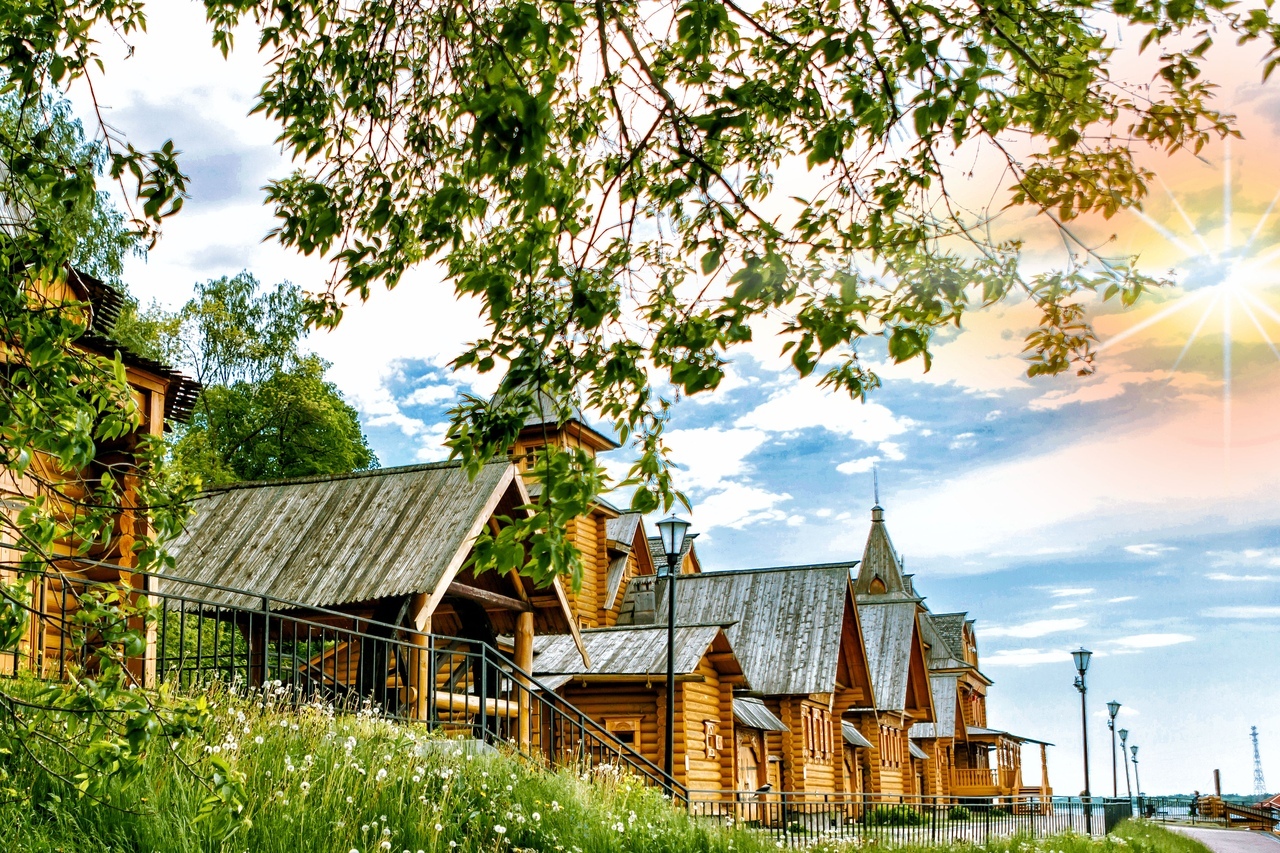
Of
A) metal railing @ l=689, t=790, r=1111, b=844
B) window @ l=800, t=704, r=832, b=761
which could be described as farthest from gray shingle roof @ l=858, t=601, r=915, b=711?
metal railing @ l=689, t=790, r=1111, b=844

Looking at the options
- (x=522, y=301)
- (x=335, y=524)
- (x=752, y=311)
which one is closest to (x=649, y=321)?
(x=522, y=301)

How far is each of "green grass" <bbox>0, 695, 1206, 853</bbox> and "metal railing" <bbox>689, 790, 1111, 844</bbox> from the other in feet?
6.88

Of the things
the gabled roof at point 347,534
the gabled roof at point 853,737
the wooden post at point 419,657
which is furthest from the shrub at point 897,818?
the wooden post at point 419,657

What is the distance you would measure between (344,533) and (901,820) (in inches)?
558

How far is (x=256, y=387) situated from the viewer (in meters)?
36.2

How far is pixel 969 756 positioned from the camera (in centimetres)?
6122

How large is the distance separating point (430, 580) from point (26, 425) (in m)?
9.75

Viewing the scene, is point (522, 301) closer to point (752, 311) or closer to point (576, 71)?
point (752, 311)

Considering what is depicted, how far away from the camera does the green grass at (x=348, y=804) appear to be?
593cm

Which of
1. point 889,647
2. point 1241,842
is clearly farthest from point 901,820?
point 889,647

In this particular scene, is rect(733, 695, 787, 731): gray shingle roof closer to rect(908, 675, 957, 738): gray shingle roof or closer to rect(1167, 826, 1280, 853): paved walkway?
rect(1167, 826, 1280, 853): paved walkway

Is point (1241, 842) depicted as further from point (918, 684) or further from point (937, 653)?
point (937, 653)

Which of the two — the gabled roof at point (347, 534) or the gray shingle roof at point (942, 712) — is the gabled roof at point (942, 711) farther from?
the gabled roof at point (347, 534)

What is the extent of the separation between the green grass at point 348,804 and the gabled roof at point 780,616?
17.5 metres
